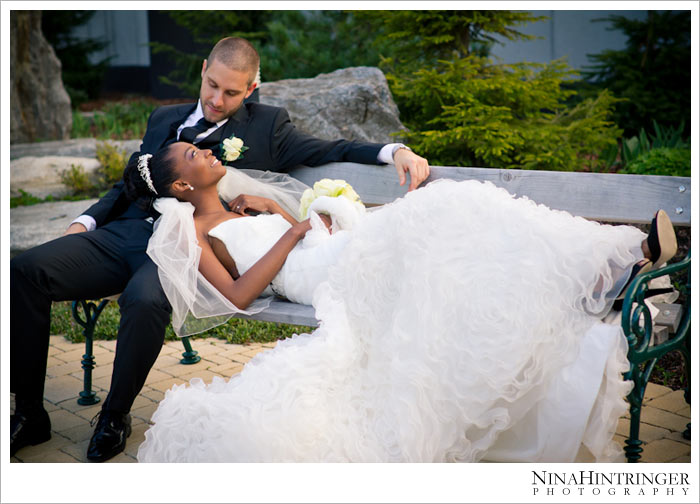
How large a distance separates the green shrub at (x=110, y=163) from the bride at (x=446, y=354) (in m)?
5.59

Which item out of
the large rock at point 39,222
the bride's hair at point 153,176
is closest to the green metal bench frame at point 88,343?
the bride's hair at point 153,176

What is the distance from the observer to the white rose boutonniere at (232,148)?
3387 millimetres

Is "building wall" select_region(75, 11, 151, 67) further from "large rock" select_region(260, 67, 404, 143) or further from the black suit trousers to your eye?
the black suit trousers

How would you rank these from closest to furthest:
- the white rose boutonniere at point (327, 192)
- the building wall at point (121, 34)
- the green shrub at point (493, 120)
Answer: the white rose boutonniere at point (327, 192) → the green shrub at point (493, 120) → the building wall at point (121, 34)

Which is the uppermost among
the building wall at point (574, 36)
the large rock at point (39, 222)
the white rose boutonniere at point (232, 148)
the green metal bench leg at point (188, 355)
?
the building wall at point (574, 36)

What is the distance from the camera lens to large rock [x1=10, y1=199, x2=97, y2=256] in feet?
19.1

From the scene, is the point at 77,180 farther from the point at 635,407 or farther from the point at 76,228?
the point at 635,407

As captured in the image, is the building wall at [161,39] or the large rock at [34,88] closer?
the large rock at [34,88]

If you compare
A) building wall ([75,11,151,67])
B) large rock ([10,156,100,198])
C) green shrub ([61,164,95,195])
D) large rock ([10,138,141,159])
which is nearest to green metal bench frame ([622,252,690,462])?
green shrub ([61,164,95,195])

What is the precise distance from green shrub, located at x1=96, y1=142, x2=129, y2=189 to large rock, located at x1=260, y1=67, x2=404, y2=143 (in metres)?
2.75

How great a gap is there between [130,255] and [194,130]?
759 mm

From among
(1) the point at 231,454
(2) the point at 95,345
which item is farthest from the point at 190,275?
(2) the point at 95,345

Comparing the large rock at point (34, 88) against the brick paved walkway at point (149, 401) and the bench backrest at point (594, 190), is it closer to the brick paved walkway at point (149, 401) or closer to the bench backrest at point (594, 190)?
the brick paved walkway at point (149, 401)

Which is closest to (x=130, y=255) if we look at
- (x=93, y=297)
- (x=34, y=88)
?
(x=93, y=297)
